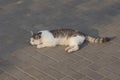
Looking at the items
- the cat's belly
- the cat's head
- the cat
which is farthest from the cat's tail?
the cat's head

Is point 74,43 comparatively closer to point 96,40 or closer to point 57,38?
point 57,38

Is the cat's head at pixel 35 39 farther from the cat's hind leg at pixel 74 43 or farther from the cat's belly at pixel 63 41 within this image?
the cat's hind leg at pixel 74 43

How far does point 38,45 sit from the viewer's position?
766 centimetres

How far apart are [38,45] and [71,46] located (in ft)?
2.25

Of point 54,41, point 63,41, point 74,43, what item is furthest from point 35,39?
point 74,43

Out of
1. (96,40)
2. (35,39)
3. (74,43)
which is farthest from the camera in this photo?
(96,40)

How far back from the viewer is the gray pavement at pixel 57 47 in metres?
6.86

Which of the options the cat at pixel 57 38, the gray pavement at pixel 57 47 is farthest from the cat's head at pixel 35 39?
the gray pavement at pixel 57 47

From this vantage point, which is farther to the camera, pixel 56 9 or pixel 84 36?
pixel 56 9

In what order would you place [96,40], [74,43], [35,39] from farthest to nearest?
[96,40] → [35,39] → [74,43]

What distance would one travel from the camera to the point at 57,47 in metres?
7.70

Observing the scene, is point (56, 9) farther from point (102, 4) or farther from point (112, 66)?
point (112, 66)

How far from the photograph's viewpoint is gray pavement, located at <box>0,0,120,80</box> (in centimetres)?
686

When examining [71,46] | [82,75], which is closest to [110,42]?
[71,46]
